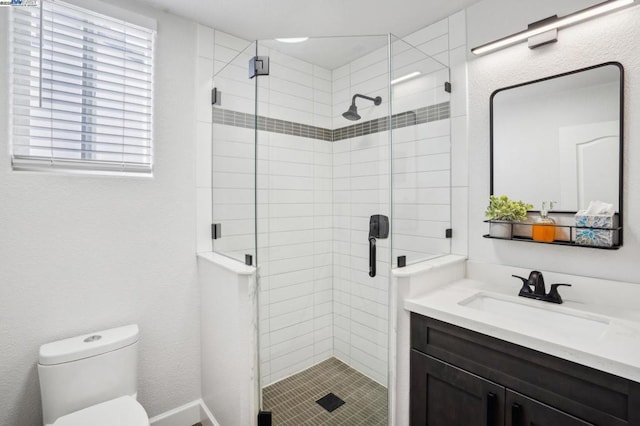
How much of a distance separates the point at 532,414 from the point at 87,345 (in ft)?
6.38

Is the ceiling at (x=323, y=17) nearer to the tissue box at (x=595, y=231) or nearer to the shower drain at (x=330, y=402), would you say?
the tissue box at (x=595, y=231)

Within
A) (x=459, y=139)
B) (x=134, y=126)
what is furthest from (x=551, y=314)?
(x=134, y=126)

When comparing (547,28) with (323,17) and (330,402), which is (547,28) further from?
(330,402)

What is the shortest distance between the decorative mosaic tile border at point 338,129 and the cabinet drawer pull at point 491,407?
129cm

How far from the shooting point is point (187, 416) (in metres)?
1.98

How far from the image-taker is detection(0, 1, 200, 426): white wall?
58.2 inches

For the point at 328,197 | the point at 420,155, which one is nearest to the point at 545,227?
the point at 420,155

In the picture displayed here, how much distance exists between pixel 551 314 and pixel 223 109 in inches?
81.2

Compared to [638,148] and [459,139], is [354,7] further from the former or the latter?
[638,148]

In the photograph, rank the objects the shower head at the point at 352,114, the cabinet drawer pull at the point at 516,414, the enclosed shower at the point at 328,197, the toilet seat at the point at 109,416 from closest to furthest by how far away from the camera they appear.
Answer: the cabinet drawer pull at the point at 516,414 < the toilet seat at the point at 109,416 < the enclosed shower at the point at 328,197 < the shower head at the point at 352,114

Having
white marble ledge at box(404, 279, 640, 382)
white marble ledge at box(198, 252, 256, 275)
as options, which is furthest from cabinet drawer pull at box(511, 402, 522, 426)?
white marble ledge at box(198, 252, 256, 275)

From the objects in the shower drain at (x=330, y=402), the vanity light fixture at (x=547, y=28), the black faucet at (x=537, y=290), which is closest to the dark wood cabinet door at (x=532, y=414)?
the black faucet at (x=537, y=290)

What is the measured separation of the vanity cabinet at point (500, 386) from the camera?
0.98 m

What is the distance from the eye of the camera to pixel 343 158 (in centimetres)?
191
